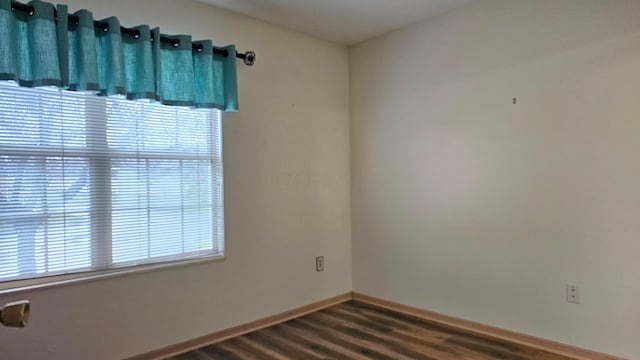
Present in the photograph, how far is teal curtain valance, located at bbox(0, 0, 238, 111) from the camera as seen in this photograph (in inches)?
80.4

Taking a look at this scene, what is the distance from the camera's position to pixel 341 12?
305 centimetres

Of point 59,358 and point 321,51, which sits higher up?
point 321,51

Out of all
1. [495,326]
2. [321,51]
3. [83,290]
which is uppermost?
[321,51]

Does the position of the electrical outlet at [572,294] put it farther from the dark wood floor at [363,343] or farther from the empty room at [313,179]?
the dark wood floor at [363,343]

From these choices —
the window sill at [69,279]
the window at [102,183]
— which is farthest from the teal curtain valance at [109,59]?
the window sill at [69,279]

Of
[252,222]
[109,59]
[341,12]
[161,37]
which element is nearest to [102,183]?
[109,59]

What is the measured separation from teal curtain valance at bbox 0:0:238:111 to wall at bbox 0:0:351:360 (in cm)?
21

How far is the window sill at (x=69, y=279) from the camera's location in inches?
84.0

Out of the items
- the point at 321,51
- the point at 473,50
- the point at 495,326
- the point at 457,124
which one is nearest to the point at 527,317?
the point at 495,326

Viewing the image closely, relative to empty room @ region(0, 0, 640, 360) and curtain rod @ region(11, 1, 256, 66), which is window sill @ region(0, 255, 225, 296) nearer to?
empty room @ region(0, 0, 640, 360)

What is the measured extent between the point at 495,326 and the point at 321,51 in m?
2.57

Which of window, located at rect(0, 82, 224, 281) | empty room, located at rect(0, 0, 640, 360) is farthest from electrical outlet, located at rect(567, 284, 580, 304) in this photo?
window, located at rect(0, 82, 224, 281)

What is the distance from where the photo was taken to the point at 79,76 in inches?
85.5

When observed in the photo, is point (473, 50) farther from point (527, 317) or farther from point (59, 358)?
point (59, 358)
